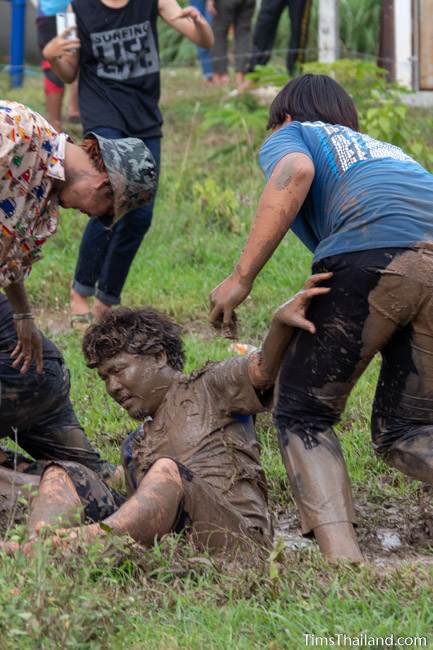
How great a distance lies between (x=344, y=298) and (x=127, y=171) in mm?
904

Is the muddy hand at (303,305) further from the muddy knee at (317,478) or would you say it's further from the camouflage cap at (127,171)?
the camouflage cap at (127,171)

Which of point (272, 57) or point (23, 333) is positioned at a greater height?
point (23, 333)

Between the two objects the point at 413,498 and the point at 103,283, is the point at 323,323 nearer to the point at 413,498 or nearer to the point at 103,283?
the point at 413,498

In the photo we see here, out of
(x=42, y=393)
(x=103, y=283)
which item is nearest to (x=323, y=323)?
(x=42, y=393)

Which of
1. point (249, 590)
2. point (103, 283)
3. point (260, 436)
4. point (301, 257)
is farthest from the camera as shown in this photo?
point (301, 257)

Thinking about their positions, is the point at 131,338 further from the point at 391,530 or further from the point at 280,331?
the point at 391,530

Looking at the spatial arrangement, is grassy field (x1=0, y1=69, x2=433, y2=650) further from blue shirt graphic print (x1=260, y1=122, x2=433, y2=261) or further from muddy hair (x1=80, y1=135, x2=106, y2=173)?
muddy hair (x1=80, y1=135, x2=106, y2=173)

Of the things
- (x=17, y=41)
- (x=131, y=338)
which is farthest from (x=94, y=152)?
(x=17, y=41)

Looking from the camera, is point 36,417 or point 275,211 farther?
point 36,417

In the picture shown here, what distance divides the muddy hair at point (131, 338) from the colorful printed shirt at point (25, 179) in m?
0.40

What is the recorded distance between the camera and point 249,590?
3.84m

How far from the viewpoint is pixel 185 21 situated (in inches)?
292

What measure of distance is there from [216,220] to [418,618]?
5627 millimetres

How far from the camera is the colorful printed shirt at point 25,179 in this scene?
434 cm
